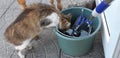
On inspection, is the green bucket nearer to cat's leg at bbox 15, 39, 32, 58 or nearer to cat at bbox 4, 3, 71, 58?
cat at bbox 4, 3, 71, 58

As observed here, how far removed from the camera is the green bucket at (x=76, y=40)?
1.11m

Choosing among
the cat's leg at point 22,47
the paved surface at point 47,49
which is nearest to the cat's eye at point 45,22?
the cat's leg at point 22,47

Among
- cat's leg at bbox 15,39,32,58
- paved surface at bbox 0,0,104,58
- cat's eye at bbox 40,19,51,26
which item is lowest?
paved surface at bbox 0,0,104,58

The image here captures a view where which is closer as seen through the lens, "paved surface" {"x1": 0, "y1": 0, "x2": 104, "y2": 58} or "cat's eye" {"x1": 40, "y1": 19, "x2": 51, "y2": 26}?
"cat's eye" {"x1": 40, "y1": 19, "x2": 51, "y2": 26}

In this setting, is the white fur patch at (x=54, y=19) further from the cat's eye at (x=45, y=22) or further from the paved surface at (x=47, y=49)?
the paved surface at (x=47, y=49)

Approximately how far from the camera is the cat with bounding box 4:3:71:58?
1081 mm

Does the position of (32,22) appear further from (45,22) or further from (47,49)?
(47,49)

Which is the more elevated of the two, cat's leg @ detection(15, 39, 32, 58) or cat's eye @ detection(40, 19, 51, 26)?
cat's eye @ detection(40, 19, 51, 26)

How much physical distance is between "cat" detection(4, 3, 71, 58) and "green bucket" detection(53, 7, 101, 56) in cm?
9

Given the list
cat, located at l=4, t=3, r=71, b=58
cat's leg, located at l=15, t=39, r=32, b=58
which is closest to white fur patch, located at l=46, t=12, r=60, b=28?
cat, located at l=4, t=3, r=71, b=58

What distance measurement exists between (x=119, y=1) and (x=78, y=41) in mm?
409

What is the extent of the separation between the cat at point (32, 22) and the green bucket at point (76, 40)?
0.09 metres

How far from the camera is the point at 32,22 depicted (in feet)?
3.58

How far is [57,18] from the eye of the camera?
3.67ft
